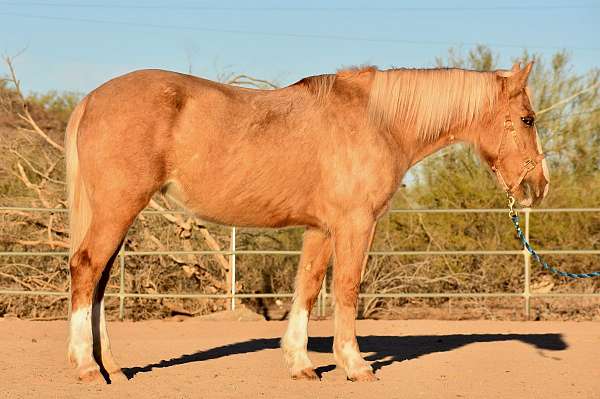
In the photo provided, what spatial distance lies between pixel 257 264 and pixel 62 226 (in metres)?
2.77

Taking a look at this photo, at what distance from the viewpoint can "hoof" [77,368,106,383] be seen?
195 inches

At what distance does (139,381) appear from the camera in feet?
17.0

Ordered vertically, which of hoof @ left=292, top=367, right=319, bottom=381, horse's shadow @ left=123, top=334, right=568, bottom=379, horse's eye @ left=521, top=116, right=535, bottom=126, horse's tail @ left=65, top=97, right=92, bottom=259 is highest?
horse's eye @ left=521, top=116, right=535, bottom=126

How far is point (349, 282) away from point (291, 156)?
92cm

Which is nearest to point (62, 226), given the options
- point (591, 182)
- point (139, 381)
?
point (139, 381)

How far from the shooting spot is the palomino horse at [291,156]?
4977 mm

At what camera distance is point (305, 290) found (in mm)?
5641

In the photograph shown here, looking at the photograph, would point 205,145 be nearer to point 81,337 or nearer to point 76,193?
point 76,193

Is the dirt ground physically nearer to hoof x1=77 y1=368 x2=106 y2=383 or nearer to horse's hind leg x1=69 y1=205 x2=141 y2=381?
hoof x1=77 y1=368 x2=106 y2=383

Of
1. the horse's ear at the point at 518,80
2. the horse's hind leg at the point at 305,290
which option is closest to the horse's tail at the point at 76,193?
the horse's hind leg at the point at 305,290

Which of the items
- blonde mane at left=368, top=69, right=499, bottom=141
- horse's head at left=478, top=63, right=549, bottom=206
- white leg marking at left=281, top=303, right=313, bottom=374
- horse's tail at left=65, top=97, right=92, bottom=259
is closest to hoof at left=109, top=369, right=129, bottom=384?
horse's tail at left=65, top=97, right=92, bottom=259

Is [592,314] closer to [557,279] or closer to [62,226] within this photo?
[557,279]

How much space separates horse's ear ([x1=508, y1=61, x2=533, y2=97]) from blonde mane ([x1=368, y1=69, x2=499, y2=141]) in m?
0.11

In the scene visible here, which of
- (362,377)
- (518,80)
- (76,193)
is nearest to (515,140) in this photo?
(518,80)
